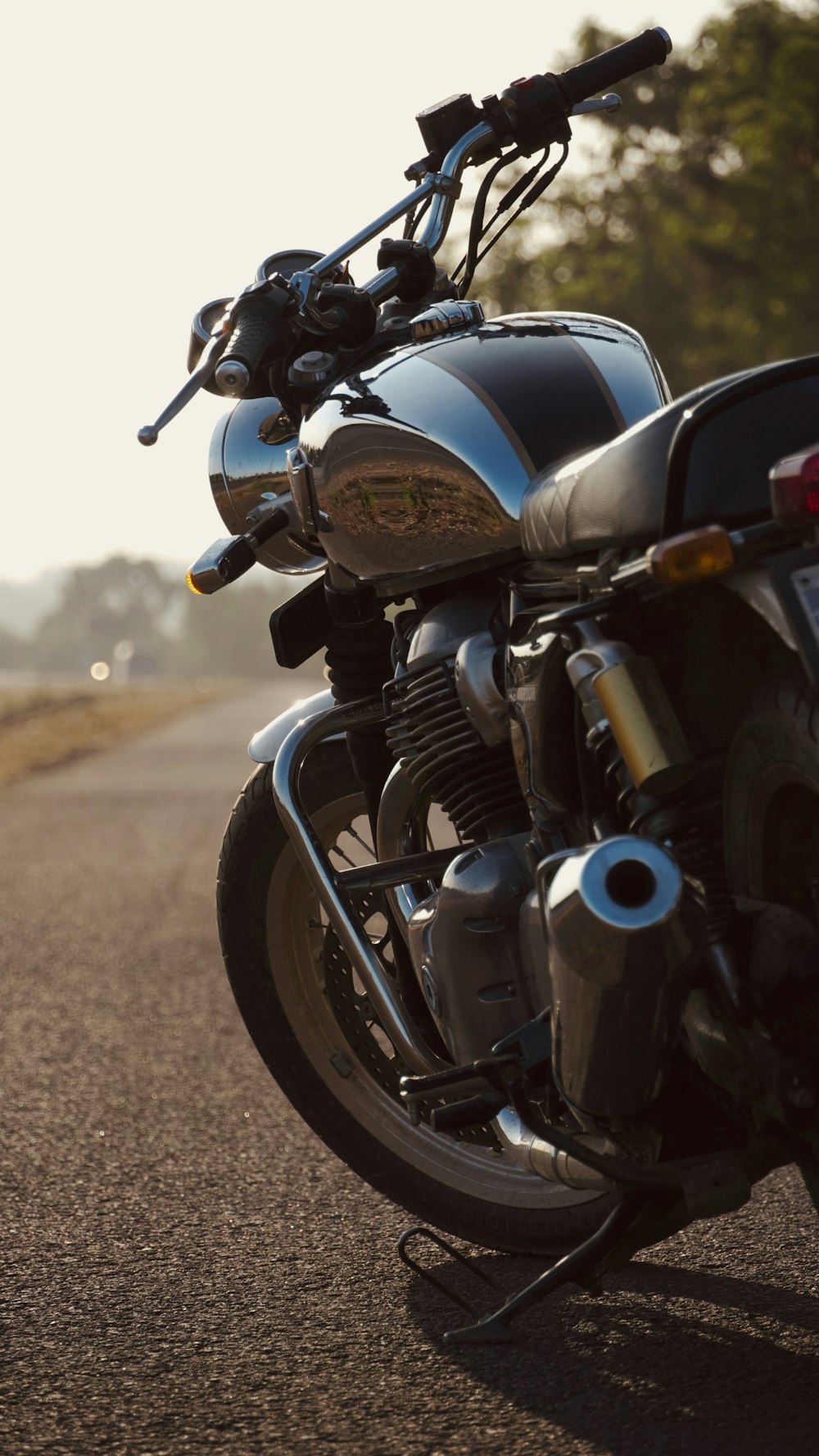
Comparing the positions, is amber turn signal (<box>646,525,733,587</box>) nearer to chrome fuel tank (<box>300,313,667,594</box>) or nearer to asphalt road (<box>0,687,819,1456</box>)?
chrome fuel tank (<box>300,313,667,594</box>)

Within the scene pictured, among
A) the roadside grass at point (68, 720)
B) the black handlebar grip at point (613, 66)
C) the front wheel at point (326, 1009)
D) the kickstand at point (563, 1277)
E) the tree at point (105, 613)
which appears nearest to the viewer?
the kickstand at point (563, 1277)

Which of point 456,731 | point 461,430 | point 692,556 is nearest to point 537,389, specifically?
point 461,430

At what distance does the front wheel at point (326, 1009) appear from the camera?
3148mm

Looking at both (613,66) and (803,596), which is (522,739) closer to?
(803,596)

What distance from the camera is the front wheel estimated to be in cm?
315

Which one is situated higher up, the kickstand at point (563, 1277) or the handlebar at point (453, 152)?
the handlebar at point (453, 152)

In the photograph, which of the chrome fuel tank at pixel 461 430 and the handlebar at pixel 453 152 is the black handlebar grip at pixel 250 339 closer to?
the handlebar at pixel 453 152

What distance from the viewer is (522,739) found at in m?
2.30

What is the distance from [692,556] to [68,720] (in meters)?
27.6

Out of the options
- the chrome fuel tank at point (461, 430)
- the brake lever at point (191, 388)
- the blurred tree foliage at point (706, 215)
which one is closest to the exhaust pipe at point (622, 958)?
the chrome fuel tank at point (461, 430)

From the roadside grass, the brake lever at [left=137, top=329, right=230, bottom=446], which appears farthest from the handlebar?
the roadside grass

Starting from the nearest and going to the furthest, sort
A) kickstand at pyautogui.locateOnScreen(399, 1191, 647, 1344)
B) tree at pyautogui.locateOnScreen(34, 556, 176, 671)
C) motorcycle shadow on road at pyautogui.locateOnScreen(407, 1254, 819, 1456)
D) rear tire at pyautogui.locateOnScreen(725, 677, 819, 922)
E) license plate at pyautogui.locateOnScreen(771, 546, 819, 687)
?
license plate at pyautogui.locateOnScreen(771, 546, 819, 687) → rear tire at pyautogui.locateOnScreen(725, 677, 819, 922) → motorcycle shadow on road at pyautogui.locateOnScreen(407, 1254, 819, 1456) → kickstand at pyautogui.locateOnScreen(399, 1191, 647, 1344) → tree at pyautogui.locateOnScreen(34, 556, 176, 671)

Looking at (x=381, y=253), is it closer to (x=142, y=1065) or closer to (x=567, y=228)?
(x=142, y=1065)

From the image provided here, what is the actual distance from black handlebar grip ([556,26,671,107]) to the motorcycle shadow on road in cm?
209
